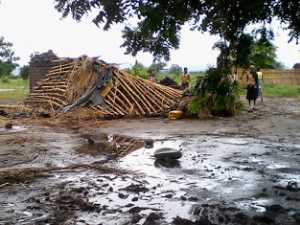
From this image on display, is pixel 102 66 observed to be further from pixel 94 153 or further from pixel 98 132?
pixel 94 153

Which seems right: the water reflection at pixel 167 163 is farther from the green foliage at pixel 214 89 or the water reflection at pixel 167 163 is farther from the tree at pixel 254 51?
the tree at pixel 254 51

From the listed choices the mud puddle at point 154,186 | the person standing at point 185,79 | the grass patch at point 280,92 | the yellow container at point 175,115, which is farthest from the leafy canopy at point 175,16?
the grass patch at point 280,92

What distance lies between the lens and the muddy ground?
600cm

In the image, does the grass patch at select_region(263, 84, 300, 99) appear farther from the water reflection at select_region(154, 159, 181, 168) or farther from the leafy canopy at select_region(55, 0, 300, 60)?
the leafy canopy at select_region(55, 0, 300, 60)

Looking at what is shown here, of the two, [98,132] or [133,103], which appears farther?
[133,103]

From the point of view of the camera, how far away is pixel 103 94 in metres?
19.5

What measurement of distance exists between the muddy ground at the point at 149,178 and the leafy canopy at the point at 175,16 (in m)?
2.01

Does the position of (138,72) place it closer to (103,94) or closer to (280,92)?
(103,94)

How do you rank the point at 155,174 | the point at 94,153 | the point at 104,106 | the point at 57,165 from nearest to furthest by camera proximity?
the point at 155,174 → the point at 57,165 → the point at 94,153 → the point at 104,106

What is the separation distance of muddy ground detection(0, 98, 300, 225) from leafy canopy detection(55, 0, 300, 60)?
6.58 feet

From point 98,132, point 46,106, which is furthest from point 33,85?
point 98,132

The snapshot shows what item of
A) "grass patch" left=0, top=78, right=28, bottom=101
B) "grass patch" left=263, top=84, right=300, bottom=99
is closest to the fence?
"grass patch" left=263, top=84, right=300, bottom=99

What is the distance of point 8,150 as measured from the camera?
1088 centimetres

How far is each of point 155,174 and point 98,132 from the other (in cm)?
630
